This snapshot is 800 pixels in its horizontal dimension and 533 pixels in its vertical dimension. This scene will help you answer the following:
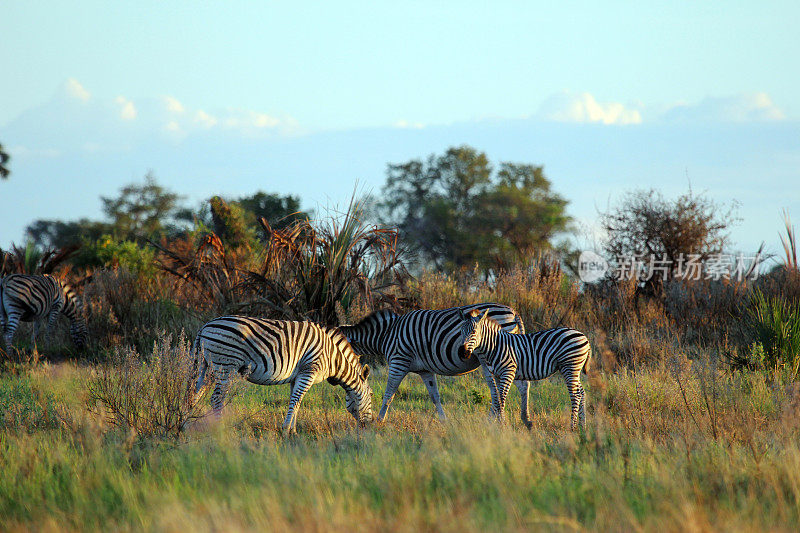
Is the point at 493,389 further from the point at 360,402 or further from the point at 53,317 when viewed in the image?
the point at 53,317

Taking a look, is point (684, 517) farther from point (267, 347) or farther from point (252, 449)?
point (267, 347)

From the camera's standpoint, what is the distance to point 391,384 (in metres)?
8.62

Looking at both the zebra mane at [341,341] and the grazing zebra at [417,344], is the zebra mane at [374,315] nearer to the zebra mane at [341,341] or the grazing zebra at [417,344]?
the grazing zebra at [417,344]

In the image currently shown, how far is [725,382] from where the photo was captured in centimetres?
817

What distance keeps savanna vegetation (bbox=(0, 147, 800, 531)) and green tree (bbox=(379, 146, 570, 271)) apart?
Result: 2185 cm

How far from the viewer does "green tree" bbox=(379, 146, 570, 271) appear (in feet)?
133

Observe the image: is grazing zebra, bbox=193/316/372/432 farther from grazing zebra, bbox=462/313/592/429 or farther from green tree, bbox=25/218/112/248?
green tree, bbox=25/218/112/248

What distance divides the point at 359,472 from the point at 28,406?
5.41 metres

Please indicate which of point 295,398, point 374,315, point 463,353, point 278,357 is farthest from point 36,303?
point 463,353

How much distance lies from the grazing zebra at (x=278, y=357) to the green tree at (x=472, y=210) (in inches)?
1174

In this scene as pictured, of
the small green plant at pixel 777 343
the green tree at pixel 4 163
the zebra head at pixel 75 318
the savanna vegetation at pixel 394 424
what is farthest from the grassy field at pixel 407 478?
the green tree at pixel 4 163

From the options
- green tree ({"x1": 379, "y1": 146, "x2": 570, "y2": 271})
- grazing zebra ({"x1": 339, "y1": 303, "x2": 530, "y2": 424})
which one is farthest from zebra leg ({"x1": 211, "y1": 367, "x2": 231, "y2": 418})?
green tree ({"x1": 379, "y1": 146, "x2": 570, "y2": 271})

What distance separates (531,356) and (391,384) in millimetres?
1735

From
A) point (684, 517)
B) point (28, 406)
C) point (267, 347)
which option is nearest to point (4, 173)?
point (28, 406)
